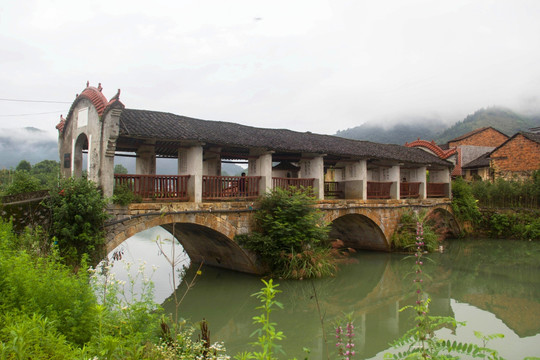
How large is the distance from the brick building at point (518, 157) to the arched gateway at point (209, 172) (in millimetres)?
9672

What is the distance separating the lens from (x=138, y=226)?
9281 millimetres

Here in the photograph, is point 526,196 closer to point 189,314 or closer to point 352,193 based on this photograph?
point 352,193

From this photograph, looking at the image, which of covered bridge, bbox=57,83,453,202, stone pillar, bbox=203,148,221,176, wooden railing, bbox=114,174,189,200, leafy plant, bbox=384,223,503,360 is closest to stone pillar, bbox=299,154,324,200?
covered bridge, bbox=57,83,453,202

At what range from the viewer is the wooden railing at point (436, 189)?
19.5 m

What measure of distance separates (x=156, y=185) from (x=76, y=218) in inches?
98.8

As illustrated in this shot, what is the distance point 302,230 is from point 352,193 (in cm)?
496

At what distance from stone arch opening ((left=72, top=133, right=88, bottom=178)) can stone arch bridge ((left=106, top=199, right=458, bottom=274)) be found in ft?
9.33

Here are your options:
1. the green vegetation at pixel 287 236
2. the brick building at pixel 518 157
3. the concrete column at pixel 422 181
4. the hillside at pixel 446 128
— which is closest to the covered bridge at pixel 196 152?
the green vegetation at pixel 287 236

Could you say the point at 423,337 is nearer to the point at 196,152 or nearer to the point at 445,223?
the point at 196,152

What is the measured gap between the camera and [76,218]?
781cm

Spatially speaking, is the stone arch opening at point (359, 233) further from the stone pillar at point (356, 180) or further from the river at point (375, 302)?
the river at point (375, 302)

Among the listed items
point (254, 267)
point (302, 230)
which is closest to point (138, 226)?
point (254, 267)

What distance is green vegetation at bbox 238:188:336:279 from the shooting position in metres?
11.1

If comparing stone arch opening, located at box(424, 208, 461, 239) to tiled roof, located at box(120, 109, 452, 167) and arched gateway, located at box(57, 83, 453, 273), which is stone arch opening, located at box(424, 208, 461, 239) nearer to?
arched gateway, located at box(57, 83, 453, 273)
